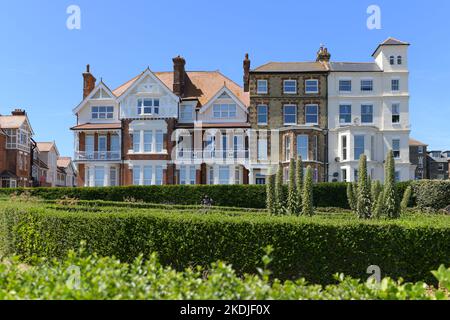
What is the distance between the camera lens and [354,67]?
42094 millimetres

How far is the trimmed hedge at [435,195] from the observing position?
31.1 metres

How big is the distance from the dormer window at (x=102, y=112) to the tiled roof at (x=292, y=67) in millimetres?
15215

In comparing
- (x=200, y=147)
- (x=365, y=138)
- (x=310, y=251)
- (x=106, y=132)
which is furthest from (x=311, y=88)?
(x=310, y=251)

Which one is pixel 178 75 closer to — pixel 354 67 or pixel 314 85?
pixel 314 85

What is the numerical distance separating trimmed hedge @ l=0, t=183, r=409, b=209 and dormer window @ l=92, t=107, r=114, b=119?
1264cm

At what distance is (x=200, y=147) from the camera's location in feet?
134

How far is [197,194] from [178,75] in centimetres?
1625

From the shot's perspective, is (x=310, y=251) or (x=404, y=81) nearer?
(x=310, y=251)

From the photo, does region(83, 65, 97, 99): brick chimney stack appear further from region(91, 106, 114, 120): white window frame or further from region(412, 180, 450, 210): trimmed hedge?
region(412, 180, 450, 210): trimmed hedge

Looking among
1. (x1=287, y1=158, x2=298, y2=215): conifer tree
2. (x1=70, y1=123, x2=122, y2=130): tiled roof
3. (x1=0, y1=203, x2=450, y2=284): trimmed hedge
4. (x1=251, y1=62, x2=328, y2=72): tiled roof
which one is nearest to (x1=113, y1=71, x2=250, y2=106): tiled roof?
(x1=70, y1=123, x2=122, y2=130): tiled roof

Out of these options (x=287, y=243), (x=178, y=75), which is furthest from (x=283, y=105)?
(x=287, y=243)

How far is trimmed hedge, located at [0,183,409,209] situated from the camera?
106 ft
